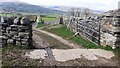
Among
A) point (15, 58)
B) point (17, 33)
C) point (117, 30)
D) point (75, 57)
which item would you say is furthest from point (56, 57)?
point (117, 30)

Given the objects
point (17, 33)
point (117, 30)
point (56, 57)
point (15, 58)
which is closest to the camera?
point (15, 58)

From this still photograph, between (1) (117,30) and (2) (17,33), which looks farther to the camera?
(1) (117,30)

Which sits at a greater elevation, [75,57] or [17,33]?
[17,33]

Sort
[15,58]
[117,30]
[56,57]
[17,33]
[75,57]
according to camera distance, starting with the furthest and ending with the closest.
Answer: [117,30] → [17,33] → [75,57] → [56,57] → [15,58]

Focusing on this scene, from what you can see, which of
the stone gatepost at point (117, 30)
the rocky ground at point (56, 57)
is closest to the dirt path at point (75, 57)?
the rocky ground at point (56, 57)

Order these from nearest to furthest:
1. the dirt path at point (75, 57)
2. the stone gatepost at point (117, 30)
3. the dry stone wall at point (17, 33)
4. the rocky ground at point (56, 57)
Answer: the rocky ground at point (56, 57)
the dirt path at point (75, 57)
the dry stone wall at point (17, 33)
the stone gatepost at point (117, 30)

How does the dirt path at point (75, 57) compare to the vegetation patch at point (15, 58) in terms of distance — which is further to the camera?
the dirt path at point (75, 57)

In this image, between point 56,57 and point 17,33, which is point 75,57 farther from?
point 17,33

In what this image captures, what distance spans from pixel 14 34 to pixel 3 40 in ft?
2.01

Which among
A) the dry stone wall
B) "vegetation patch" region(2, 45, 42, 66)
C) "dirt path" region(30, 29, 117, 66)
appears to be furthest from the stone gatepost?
"vegetation patch" region(2, 45, 42, 66)

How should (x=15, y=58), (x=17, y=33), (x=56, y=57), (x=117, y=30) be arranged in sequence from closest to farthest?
(x=15, y=58)
(x=56, y=57)
(x=17, y=33)
(x=117, y=30)

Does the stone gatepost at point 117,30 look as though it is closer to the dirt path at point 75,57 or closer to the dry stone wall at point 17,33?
the dirt path at point 75,57

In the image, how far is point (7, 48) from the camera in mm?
14023

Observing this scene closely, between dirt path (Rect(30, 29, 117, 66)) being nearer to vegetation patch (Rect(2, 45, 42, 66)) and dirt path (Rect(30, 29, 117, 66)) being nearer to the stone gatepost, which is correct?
vegetation patch (Rect(2, 45, 42, 66))
